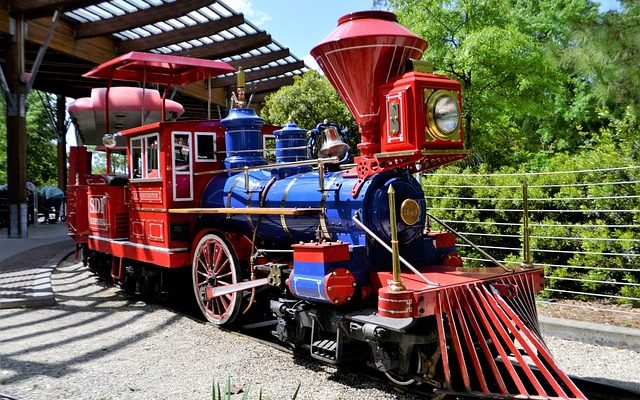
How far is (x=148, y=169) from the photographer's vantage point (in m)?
7.46

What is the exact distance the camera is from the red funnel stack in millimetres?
4527

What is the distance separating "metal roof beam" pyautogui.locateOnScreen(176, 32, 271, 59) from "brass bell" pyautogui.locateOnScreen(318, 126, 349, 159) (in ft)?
48.4

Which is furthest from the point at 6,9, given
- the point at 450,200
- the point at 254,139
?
the point at 450,200

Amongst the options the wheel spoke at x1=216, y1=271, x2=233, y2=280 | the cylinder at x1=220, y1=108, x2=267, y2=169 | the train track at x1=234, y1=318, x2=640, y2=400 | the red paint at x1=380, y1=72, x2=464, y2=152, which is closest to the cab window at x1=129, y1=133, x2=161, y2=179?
the cylinder at x1=220, y1=108, x2=267, y2=169

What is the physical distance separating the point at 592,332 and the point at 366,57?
3658 mm

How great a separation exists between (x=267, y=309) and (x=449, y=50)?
21.6 ft

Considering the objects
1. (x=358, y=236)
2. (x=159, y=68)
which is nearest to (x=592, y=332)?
(x=358, y=236)

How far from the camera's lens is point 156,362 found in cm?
527

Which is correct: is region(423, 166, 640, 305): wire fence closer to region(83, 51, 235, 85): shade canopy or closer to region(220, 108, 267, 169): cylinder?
region(220, 108, 267, 169): cylinder

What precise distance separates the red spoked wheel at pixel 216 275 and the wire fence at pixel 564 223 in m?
3.20

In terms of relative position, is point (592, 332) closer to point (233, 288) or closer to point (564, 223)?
point (564, 223)

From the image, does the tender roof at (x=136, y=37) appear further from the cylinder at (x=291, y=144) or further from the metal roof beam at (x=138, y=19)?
the cylinder at (x=291, y=144)

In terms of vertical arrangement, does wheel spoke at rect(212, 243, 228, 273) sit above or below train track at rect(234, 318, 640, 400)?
above

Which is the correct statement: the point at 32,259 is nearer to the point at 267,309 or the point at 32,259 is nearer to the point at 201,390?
the point at 267,309
